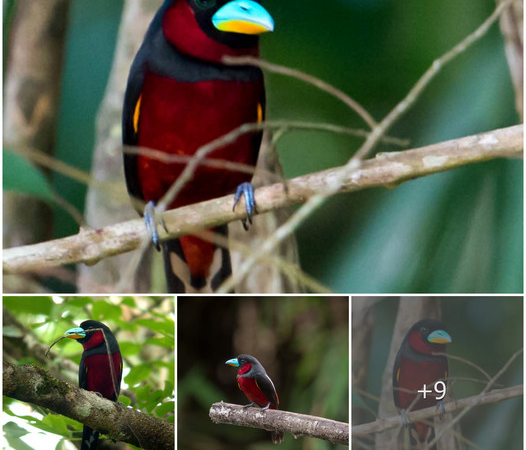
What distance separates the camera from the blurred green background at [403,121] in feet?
6.87

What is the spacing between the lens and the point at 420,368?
2.13 meters

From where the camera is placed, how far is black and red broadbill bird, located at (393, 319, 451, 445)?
2.12m

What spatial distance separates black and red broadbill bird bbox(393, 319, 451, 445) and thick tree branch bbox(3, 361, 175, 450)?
2.39 feet

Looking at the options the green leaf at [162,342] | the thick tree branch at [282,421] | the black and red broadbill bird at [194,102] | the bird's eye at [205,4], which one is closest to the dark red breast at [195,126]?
the black and red broadbill bird at [194,102]

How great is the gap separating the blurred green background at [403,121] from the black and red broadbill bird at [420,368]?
0.44 ft

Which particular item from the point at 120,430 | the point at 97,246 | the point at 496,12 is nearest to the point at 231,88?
the point at 97,246

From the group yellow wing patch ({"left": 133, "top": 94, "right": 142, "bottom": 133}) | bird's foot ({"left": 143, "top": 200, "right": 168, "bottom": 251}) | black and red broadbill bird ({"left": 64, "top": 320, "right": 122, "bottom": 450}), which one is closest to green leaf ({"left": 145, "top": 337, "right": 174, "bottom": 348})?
black and red broadbill bird ({"left": 64, "top": 320, "right": 122, "bottom": 450})

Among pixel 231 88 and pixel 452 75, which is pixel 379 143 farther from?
pixel 231 88

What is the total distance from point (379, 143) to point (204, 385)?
36.3 inches

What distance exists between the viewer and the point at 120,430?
2.17 meters

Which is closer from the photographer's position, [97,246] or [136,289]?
[97,246]

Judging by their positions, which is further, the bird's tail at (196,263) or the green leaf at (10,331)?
the green leaf at (10,331)

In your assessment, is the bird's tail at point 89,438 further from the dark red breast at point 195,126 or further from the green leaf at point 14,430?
the dark red breast at point 195,126

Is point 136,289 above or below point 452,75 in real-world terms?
below
